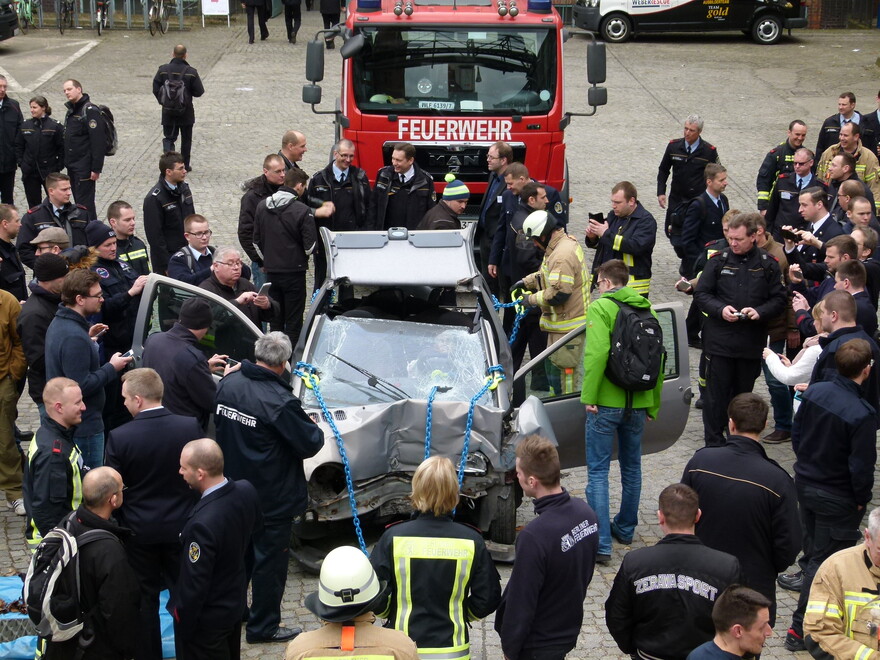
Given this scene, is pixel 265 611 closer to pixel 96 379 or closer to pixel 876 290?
pixel 96 379

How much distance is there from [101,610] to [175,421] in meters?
1.14

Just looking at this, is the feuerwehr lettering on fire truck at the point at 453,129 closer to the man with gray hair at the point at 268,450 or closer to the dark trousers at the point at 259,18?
the man with gray hair at the point at 268,450

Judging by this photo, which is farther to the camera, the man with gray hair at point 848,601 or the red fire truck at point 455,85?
the red fire truck at point 455,85

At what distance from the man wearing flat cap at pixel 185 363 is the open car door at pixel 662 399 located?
2.08 meters

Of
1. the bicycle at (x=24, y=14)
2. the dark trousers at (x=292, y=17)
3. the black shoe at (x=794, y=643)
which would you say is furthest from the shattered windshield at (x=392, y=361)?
the bicycle at (x=24, y=14)

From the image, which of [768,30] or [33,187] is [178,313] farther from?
[768,30]

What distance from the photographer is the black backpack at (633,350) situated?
22.9 feet

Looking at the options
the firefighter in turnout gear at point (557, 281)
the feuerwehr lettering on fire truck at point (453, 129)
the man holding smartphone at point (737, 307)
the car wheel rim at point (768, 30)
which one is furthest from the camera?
the car wheel rim at point (768, 30)

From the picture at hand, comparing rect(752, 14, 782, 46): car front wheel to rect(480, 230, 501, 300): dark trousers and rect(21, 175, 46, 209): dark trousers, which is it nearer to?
rect(480, 230, 501, 300): dark trousers

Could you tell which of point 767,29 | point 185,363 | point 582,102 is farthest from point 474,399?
point 767,29

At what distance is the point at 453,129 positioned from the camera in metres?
12.2

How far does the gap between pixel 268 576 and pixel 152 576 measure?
64 centimetres

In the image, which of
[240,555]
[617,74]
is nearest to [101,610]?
[240,555]

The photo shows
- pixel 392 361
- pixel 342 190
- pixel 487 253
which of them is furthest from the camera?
pixel 487 253
